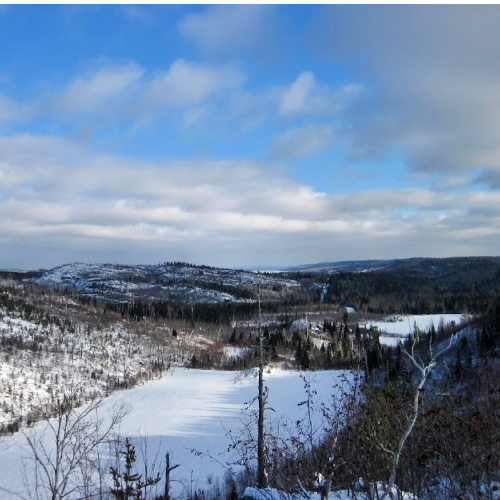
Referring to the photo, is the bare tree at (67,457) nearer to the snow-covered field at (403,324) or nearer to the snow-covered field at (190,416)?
the snow-covered field at (190,416)

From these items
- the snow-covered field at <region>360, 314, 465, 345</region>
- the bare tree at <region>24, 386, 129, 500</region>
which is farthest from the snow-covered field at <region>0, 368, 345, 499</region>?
the snow-covered field at <region>360, 314, 465, 345</region>

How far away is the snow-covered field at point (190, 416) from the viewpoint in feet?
74.2

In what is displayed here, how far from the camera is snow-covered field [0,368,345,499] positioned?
22.6m

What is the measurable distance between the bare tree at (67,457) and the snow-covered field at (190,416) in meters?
1.14

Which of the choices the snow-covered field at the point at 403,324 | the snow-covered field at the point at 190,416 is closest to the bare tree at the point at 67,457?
the snow-covered field at the point at 190,416

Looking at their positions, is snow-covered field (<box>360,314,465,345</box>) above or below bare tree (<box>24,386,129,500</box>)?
below

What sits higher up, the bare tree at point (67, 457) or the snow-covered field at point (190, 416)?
the bare tree at point (67, 457)

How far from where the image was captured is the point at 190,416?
1385 inches

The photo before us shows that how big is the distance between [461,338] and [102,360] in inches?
1827

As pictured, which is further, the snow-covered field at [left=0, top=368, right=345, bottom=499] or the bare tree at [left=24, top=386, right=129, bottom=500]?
the snow-covered field at [left=0, top=368, right=345, bottom=499]

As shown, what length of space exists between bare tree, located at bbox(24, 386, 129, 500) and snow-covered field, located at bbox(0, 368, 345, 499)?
→ 3.72ft

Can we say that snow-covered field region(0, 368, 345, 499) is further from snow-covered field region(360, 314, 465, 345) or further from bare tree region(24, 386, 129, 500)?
snow-covered field region(360, 314, 465, 345)

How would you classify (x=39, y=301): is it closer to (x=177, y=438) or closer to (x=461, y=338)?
(x=177, y=438)

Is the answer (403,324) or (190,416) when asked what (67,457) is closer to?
(190,416)
